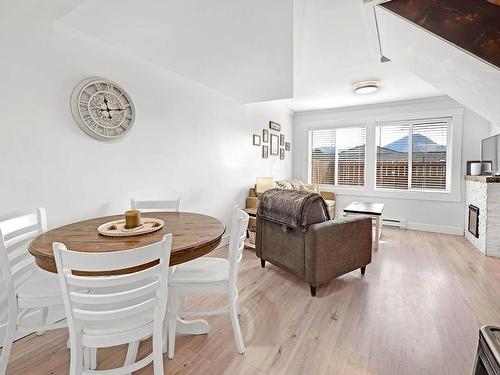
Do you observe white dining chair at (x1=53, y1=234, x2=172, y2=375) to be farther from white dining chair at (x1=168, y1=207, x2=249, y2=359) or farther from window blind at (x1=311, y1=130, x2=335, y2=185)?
window blind at (x1=311, y1=130, x2=335, y2=185)

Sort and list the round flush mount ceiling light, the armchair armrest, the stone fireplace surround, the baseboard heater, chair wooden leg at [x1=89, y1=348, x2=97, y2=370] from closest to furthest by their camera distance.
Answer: chair wooden leg at [x1=89, y1=348, x2=97, y2=370], the armchair armrest, the stone fireplace surround, the round flush mount ceiling light, the baseboard heater

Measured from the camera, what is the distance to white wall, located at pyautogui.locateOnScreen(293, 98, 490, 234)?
14.1 ft

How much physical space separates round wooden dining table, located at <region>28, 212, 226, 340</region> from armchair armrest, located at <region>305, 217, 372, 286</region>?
3.18 ft

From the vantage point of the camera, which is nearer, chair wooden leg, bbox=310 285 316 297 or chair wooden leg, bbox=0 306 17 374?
chair wooden leg, bbox=0 306 17 374

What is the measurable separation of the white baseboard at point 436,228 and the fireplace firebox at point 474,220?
1.52ft

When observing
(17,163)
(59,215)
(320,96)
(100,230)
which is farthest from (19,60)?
(320,96)

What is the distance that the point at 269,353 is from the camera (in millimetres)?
1581

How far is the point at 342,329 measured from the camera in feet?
5.96

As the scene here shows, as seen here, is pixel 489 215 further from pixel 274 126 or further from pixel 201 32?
pixel 201 32

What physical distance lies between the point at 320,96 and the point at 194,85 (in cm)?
256

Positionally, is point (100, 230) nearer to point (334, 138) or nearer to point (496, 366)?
point (496, 366)

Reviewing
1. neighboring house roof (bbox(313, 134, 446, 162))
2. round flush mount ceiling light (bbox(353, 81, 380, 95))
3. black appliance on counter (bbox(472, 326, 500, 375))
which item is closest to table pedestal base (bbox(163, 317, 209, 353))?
black appliance on counter (bbox(472, 326, 500, 375))

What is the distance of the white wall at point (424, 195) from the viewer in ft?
14.1

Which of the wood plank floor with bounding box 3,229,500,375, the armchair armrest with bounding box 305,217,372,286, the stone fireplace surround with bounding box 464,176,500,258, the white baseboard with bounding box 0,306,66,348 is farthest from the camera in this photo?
the stone fireplace surround with bounding box 464,176,500,258
